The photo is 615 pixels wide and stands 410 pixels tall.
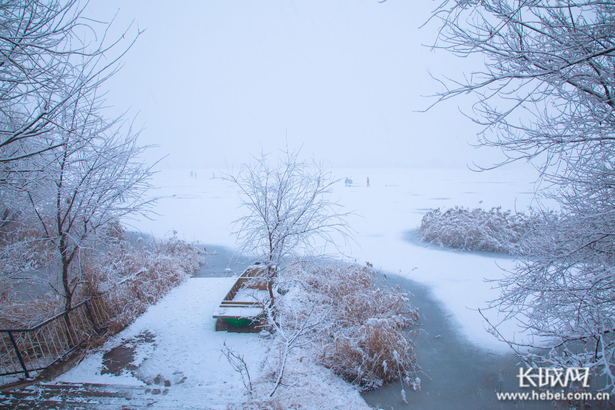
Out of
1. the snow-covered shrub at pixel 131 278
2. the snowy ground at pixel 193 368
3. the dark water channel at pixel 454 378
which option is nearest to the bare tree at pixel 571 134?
the dark water channel at pixel 454 378

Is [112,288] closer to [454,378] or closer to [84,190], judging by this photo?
[84,190]

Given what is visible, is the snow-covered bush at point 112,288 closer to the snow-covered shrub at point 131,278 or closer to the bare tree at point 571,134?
the snow-covered shrub at point 131,278

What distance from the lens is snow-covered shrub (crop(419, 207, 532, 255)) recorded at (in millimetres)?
12258

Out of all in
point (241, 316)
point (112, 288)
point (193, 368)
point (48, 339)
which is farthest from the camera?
point (112, 288)

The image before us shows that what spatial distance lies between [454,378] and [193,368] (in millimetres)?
4545

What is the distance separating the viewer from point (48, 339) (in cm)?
557

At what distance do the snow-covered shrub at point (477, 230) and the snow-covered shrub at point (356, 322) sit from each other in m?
6.09

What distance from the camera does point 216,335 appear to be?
622 cm

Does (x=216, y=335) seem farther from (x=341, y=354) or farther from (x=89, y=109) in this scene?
(x=89, y=109)

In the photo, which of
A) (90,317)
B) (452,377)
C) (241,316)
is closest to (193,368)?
(241,316)

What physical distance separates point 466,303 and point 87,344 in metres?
8.90

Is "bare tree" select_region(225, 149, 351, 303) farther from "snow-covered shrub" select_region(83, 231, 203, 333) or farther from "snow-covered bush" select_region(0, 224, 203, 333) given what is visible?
"snow-covered shrub" select_region(83, 231, 203, 333)

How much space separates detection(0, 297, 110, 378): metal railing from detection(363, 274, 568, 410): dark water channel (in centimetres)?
558

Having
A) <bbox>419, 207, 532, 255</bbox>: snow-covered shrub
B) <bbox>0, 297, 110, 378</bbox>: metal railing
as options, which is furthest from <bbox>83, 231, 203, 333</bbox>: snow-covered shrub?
<bbox>419, 207, 532, 255</bbox>: snow-covered shrub
